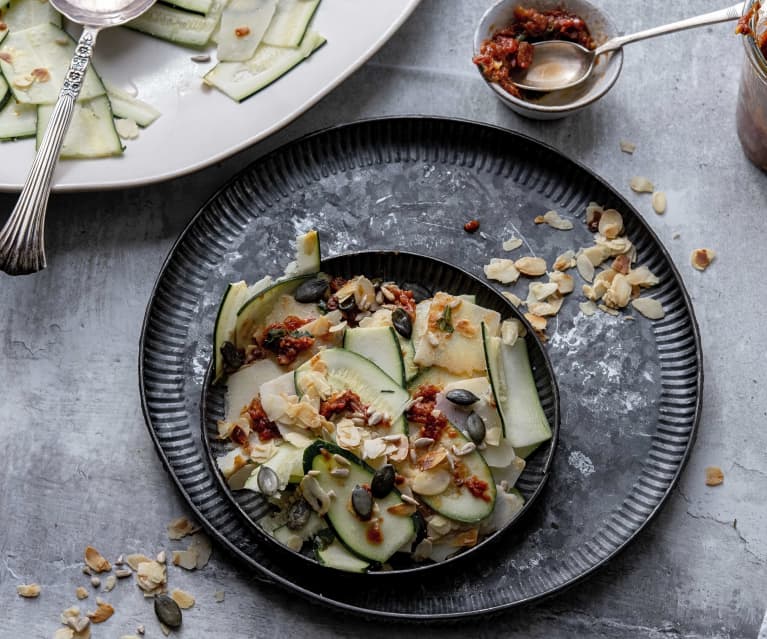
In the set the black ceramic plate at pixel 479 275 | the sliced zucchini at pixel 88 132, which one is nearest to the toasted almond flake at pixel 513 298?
the black ceramic plate at pixel 479 275

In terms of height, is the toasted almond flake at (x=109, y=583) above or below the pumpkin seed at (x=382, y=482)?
below

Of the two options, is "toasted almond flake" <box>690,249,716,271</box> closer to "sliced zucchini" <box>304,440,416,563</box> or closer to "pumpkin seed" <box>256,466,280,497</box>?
"sliced zucchini" <box>304,440,416,563</box>

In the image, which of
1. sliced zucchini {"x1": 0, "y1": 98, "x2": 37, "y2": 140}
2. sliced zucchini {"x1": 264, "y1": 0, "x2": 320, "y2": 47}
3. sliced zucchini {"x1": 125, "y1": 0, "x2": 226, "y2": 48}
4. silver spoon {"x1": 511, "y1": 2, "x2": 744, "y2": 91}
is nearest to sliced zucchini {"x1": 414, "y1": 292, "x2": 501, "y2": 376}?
silver spoon {"x1": 511, "y1": 2, "x2": 744, "y2": 91}

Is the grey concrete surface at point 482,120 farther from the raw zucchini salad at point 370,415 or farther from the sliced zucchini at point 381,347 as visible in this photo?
the sliced zucchini at point 381,347

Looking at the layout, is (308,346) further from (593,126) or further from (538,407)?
(593,126)

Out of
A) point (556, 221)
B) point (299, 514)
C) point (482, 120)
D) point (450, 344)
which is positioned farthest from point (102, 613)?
point (482, 120)

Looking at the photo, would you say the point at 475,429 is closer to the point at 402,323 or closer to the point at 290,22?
the point at 402,323
